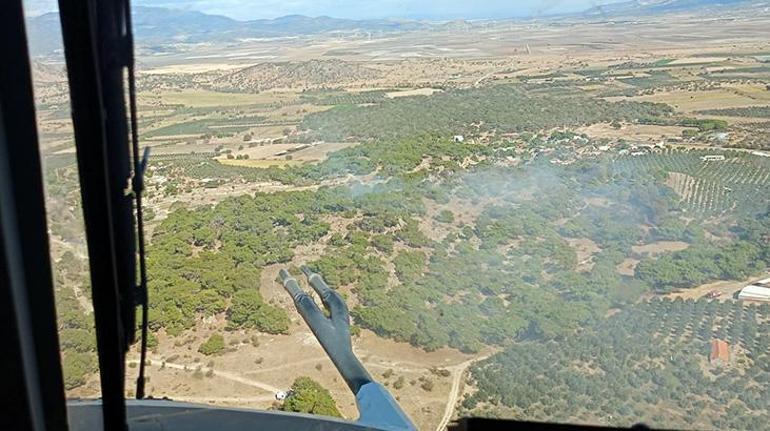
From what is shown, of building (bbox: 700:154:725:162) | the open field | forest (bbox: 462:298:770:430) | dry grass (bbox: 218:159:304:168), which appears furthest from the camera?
the open field

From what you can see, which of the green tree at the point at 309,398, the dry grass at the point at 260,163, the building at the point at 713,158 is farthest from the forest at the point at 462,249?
the dry grass at the point at 260,163

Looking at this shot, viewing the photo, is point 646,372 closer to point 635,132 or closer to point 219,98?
point 635,132

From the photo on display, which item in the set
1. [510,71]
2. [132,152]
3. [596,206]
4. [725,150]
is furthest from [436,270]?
[510,71]

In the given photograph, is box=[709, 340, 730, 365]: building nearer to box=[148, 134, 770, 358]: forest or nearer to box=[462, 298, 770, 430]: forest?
box=[462, 298, 770, 430]: forest

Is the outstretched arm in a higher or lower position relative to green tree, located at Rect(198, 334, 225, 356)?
higher

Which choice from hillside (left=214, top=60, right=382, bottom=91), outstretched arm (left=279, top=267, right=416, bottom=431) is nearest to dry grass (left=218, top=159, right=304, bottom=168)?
hillside (left=214, top=60, right=382, bottom=91)

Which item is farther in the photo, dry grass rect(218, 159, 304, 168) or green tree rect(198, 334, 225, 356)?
dry grass rect(218, 159, 304, 168)

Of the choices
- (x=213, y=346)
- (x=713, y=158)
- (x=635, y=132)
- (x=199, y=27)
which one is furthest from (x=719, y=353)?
(x=199, y=27)

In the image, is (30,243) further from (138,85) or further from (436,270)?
(436,270)
